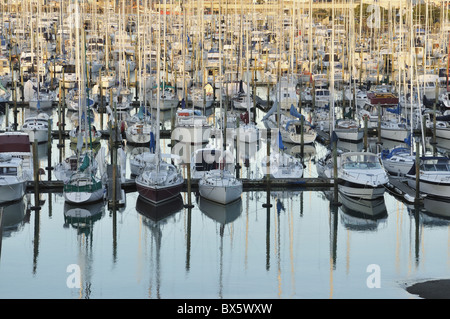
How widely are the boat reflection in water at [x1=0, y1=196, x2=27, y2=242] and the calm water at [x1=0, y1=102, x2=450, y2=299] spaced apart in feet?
0.14

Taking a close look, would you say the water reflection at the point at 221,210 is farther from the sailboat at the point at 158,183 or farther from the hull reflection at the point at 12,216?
the hull reflection at the point at 12,216

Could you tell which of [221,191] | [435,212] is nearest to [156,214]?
[221,191]

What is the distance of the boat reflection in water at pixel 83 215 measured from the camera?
39197 millimetres

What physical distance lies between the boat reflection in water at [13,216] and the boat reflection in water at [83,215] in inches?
63.2

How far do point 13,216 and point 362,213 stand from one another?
511 inches

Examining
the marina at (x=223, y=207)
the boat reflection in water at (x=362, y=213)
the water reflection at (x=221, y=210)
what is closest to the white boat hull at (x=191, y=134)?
the marina at (x=223, y=207)

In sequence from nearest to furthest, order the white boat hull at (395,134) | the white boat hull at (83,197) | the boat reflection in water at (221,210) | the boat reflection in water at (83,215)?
the boat reflection in water at (83,215) → the boat reflection in water at (221,210) → the white boat hull at (83,197) → the white boat hull at (395,134)

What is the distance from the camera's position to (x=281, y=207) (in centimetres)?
4188

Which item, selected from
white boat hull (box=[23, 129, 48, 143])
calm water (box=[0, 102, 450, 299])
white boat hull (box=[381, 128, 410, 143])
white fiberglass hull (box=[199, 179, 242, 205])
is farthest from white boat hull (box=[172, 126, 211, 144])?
white fiberglass hull (box=[199, 179, 242, 205])

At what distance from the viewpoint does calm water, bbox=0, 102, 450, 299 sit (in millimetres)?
32312

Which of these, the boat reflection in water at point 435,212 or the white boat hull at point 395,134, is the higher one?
the white boat hull at point 395,134

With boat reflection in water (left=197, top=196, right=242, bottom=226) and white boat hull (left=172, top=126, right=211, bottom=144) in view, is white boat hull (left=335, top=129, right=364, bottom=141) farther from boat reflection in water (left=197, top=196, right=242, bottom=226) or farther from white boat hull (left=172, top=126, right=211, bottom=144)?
boat reflection in water (left=197, top=196, right=242, bottom=226)
